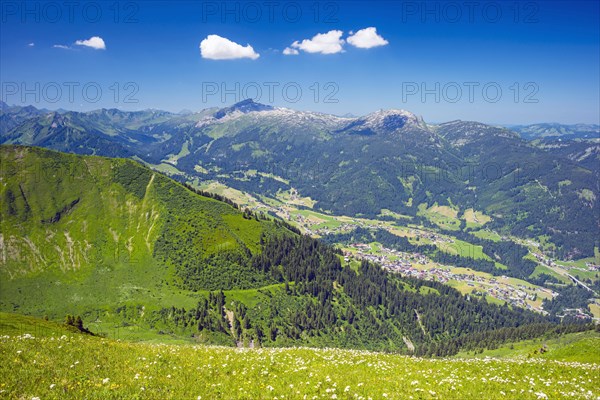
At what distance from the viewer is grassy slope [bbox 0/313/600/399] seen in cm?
1739

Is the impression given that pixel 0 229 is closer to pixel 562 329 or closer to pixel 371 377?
pixel 371 377

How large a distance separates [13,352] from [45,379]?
5.28 meters

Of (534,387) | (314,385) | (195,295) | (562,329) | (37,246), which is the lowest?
(562,329)

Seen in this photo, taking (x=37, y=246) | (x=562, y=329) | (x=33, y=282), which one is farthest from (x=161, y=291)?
(x=562, y=329)

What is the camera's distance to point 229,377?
20.4 meters

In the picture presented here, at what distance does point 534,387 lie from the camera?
22.0m

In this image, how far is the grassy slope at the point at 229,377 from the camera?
17.4 meters

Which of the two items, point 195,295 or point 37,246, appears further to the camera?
point 37,246

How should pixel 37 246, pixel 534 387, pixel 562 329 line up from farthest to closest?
pixel 37 246, pixel 562 329, pixel 534 387

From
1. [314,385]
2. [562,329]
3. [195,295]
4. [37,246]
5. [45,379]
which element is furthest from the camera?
[37,246]

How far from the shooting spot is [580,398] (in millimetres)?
20203

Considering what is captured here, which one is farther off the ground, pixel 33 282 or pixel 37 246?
pixel 37 246

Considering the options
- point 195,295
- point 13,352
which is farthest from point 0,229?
point 13,352

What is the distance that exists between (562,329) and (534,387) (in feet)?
658
